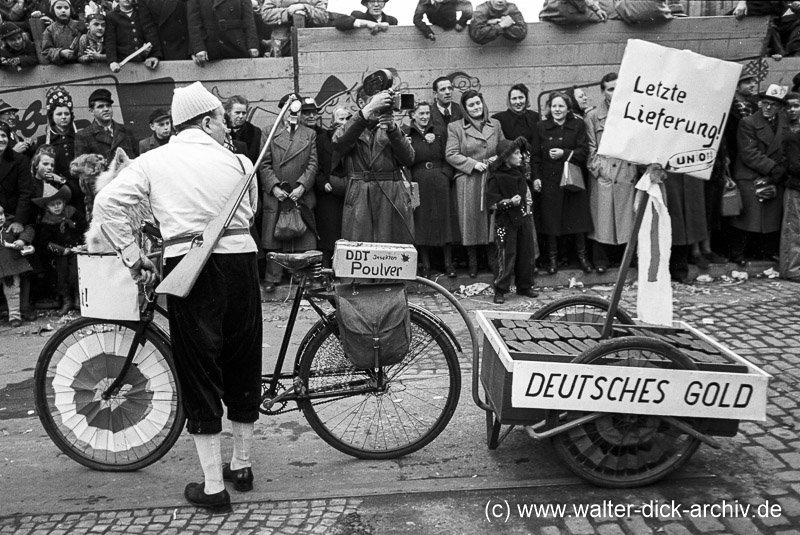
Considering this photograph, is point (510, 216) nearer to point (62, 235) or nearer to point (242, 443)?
point (62, 235)

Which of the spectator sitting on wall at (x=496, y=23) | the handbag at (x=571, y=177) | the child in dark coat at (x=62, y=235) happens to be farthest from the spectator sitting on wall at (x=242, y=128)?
the handbag at (x=571, y=177)

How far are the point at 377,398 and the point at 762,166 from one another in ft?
20.2

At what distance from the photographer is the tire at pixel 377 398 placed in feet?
15.6

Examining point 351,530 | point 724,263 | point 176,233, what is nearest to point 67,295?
point 176,233

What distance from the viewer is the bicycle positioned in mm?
4719

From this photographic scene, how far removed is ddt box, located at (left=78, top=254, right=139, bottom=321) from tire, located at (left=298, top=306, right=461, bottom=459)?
96 centimetres

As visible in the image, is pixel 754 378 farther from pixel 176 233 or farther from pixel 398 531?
pixel 176 233

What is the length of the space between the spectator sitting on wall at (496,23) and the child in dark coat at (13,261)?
5.17m

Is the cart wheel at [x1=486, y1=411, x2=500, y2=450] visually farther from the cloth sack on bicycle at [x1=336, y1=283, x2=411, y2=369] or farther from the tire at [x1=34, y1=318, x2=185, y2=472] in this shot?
the tire at [x1=34, y1=318, x2=185, y2=472]

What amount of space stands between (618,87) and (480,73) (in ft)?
18.7

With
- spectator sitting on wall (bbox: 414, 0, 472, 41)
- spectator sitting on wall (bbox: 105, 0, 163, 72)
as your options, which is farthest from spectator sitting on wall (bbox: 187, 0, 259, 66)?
spectator sitting on wall (bbox: 414, 0, 472, 41)

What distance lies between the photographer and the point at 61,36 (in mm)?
9672

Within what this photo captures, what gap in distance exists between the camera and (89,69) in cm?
967

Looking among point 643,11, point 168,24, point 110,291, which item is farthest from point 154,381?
point 643,11
